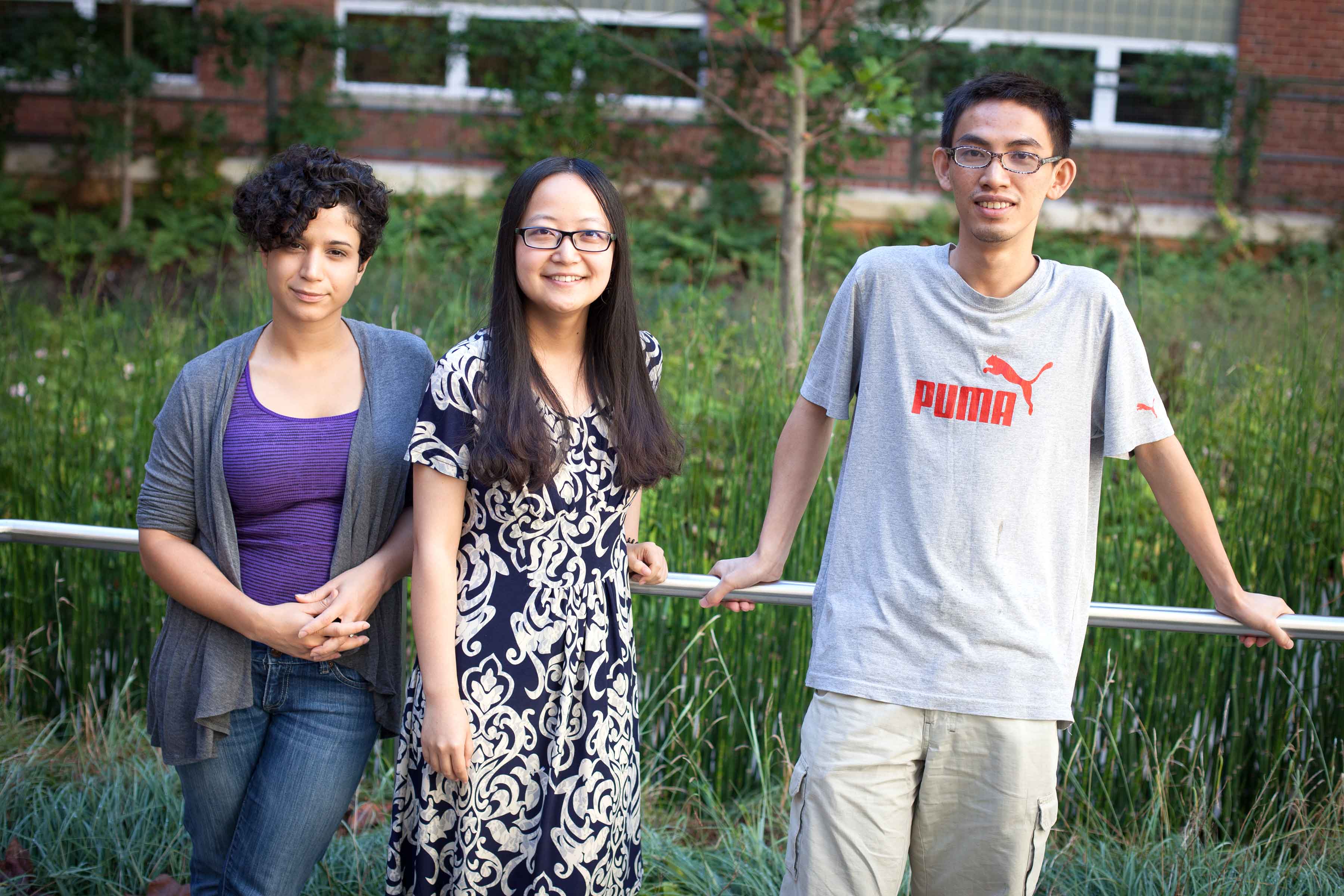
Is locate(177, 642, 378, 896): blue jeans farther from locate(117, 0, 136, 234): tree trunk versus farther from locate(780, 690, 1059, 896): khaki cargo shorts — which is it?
locate(117, 0, 136, 234): tree trunk

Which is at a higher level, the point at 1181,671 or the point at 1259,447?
the point at 1259,447

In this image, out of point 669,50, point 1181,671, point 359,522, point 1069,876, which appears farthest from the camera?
point 669,50

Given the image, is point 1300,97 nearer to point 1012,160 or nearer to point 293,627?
point 1012,160

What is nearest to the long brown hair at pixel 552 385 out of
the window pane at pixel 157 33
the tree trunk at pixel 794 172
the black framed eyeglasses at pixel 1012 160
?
the black framed eyeglasses at pixel 1012 160

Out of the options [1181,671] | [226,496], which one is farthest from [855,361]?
[1181,671]

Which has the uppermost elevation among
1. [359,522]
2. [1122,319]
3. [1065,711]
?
[1122,319]

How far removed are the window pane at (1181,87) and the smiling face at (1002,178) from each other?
385 inches

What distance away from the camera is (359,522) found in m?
1.77

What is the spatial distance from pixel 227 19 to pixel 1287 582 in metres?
9.78

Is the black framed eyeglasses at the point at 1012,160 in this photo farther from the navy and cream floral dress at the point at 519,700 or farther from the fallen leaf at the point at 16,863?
the fallen leaf at the point at 16,863

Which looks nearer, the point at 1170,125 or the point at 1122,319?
the point at 1122,319

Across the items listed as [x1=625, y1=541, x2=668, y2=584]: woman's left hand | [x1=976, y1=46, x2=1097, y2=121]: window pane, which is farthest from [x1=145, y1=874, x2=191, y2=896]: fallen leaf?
[x1=976, y1=46, x2=1097, y2=121]: window pane

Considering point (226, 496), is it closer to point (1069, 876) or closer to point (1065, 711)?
point (1065, 711)

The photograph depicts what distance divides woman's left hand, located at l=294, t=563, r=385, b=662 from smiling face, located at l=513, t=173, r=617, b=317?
1.67ft
